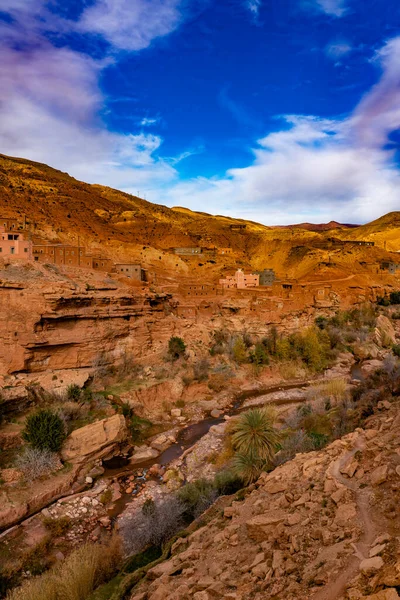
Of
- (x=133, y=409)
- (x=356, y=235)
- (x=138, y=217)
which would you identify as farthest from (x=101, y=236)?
(x=356, y=235)

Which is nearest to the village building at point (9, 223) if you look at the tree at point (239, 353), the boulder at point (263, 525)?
the tree at point (239, 353)

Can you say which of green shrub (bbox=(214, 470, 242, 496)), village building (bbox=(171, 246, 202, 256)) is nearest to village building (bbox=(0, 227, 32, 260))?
green shrub (bbox=(214, 470, 242, 496))

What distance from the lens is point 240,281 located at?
37.8 meters

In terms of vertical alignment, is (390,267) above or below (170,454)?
above

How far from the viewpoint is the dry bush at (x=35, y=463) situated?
44.2 feet

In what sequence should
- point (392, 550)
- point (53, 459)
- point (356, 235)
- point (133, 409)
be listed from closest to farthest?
point (392, 550) → point (53, 459) → point (133, 409) → point (356, 235)

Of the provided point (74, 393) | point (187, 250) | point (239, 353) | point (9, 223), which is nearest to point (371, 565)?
point (74, 393)

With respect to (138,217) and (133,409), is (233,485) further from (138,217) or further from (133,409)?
(138,217)

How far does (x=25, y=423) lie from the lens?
15.7 metres

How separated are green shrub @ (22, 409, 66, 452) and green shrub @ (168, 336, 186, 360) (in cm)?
1080

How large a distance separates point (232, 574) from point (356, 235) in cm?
7661

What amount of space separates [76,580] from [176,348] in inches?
714

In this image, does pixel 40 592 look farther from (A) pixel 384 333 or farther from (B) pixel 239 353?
(A) pixel 384 333

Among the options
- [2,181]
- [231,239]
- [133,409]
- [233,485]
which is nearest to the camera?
[233,485]
